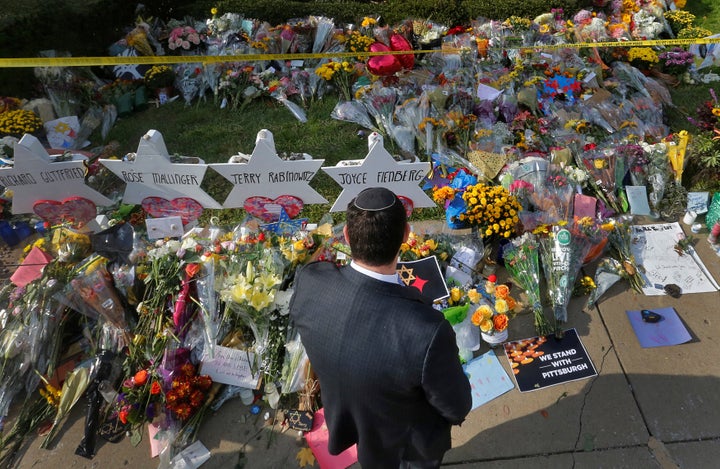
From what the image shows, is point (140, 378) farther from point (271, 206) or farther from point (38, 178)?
point (38, 178)

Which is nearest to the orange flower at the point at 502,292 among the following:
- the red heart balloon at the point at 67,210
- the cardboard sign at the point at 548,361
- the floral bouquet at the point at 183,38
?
the cardboard sign at the point at 548,361

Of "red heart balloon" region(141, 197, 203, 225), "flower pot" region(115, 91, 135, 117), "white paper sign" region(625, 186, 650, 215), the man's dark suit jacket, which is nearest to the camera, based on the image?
the man's dark suit jacket

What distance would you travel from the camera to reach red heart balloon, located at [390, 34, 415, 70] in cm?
611

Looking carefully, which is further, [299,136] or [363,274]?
[299,136]

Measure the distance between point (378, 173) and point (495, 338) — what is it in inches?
62.1

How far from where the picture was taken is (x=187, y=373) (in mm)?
3027

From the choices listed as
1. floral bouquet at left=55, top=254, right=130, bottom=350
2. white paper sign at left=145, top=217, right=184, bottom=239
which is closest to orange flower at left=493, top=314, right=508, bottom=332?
floral bouquet at left=55, top=254, right=130, bottom=350

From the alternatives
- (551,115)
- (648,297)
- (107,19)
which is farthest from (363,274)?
(107,19)

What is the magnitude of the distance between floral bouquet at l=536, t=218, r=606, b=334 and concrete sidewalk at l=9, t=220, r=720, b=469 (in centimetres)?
48

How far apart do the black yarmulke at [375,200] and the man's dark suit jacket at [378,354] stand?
9.9 inches

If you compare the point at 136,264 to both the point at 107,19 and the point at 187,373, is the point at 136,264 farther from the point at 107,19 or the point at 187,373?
the point at 107,19

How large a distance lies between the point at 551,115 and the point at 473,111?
3.17 ft

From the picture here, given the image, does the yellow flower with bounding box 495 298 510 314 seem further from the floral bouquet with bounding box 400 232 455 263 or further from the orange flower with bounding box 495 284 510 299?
the floral bouquet with bounding box 400 232 455 263

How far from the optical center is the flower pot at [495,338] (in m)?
3.29
